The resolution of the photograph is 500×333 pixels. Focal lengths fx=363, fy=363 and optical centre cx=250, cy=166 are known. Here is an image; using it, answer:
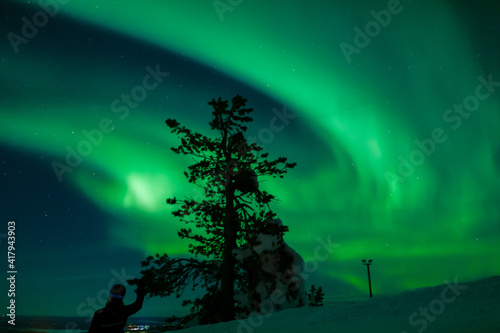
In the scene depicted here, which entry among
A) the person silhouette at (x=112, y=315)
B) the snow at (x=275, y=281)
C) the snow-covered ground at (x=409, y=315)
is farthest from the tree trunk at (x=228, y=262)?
the person silhouette at (x=112, y=315)

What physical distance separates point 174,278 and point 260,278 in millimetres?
3646

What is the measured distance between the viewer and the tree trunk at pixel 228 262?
48.6ft

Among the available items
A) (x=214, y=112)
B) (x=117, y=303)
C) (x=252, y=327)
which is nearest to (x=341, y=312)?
(x=252, y=327)

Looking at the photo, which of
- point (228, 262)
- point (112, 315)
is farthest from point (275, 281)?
point (112, 315)

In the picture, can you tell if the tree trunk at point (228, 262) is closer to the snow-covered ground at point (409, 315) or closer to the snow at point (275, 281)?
the snow at point (275, 281)

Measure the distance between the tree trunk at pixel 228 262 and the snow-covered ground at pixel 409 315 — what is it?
18.6ft

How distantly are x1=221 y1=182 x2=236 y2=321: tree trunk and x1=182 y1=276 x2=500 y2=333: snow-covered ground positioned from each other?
567 centimetres

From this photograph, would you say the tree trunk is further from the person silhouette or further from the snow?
the person silhouette

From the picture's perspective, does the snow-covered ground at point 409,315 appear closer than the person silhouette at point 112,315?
No

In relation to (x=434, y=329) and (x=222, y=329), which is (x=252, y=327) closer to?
(x=222, y=329)

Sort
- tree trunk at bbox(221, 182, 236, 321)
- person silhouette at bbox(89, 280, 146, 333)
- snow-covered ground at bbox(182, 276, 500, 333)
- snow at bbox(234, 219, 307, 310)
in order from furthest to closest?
snow at bbox(234, 219, 307, 310) < tree trunk at bbox(221, 182, 236, 321) < snow-covered ground at bbox(182, 276, 500, 333) < person silhouette at bbox(89, 280, 146, 333)

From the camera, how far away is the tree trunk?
48.6ft

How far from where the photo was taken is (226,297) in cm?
1495

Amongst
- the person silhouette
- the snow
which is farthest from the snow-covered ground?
the snow
